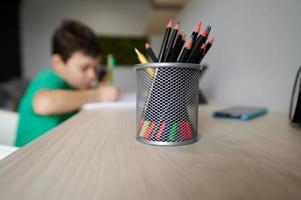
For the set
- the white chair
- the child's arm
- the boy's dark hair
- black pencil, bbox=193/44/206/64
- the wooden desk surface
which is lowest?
the white chair

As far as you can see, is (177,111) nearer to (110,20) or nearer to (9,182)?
(9,182)

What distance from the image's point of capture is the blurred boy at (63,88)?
691 millimetres

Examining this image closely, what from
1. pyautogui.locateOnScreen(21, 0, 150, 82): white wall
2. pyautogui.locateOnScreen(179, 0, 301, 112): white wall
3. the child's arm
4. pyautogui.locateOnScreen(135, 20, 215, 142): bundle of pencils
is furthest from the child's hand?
pyautogui.locateOnScreen(21, 0, 150, 82): white wall

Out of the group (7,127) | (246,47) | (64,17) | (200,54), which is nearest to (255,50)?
(246,47)

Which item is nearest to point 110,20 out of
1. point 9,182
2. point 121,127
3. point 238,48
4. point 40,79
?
point 40,79

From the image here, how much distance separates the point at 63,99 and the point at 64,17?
102 inches

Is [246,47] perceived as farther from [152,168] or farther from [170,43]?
[152,168]

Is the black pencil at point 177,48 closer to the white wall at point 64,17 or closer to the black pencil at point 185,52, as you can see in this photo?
the black pencil at point 185,52

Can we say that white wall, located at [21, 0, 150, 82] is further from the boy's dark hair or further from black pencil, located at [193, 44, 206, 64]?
black pencil, located at [193, 44, 206, 64]

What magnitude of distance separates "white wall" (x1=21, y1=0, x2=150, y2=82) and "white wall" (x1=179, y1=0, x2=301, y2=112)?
224cm

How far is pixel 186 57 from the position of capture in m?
0.30

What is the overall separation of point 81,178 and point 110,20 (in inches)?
120

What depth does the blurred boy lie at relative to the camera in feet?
2.27

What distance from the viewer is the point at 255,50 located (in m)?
0.62
